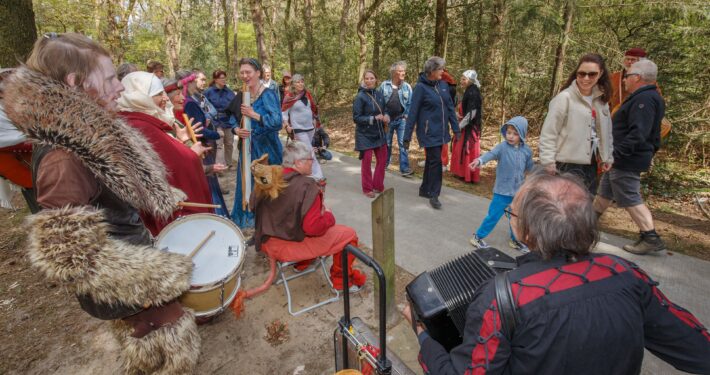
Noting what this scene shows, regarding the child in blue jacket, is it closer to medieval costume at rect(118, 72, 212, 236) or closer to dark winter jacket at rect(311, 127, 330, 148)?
medieval costume at rect(118, 72, 212, 236)

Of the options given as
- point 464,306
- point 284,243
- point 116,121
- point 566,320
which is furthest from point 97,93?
point 566,320

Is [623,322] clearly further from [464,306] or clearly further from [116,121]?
[116,121]

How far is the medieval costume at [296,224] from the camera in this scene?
2938mm

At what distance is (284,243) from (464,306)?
6.15 feet

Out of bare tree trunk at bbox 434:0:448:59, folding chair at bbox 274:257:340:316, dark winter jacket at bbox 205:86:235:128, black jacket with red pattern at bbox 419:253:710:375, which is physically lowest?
folding chair at bbox 274:257:340:316

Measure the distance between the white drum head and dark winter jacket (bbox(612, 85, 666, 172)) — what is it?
3922 millimetres

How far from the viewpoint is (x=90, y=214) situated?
1633 millimetres

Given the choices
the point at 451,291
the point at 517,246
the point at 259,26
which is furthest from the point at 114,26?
the point at 451,291

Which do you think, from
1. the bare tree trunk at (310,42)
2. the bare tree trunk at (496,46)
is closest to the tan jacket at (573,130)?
the bare tree trunk at (496,46)

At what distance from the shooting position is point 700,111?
593 cm

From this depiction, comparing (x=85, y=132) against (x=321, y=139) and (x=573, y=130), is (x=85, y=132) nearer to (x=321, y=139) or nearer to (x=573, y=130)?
(x=573, y=130)

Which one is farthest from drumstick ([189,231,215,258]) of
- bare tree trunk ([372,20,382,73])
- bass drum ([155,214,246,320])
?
bare tree trunk ([372,20,382,73])

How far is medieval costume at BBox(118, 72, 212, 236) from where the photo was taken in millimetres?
2627

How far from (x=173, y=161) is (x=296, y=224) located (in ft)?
3.56
